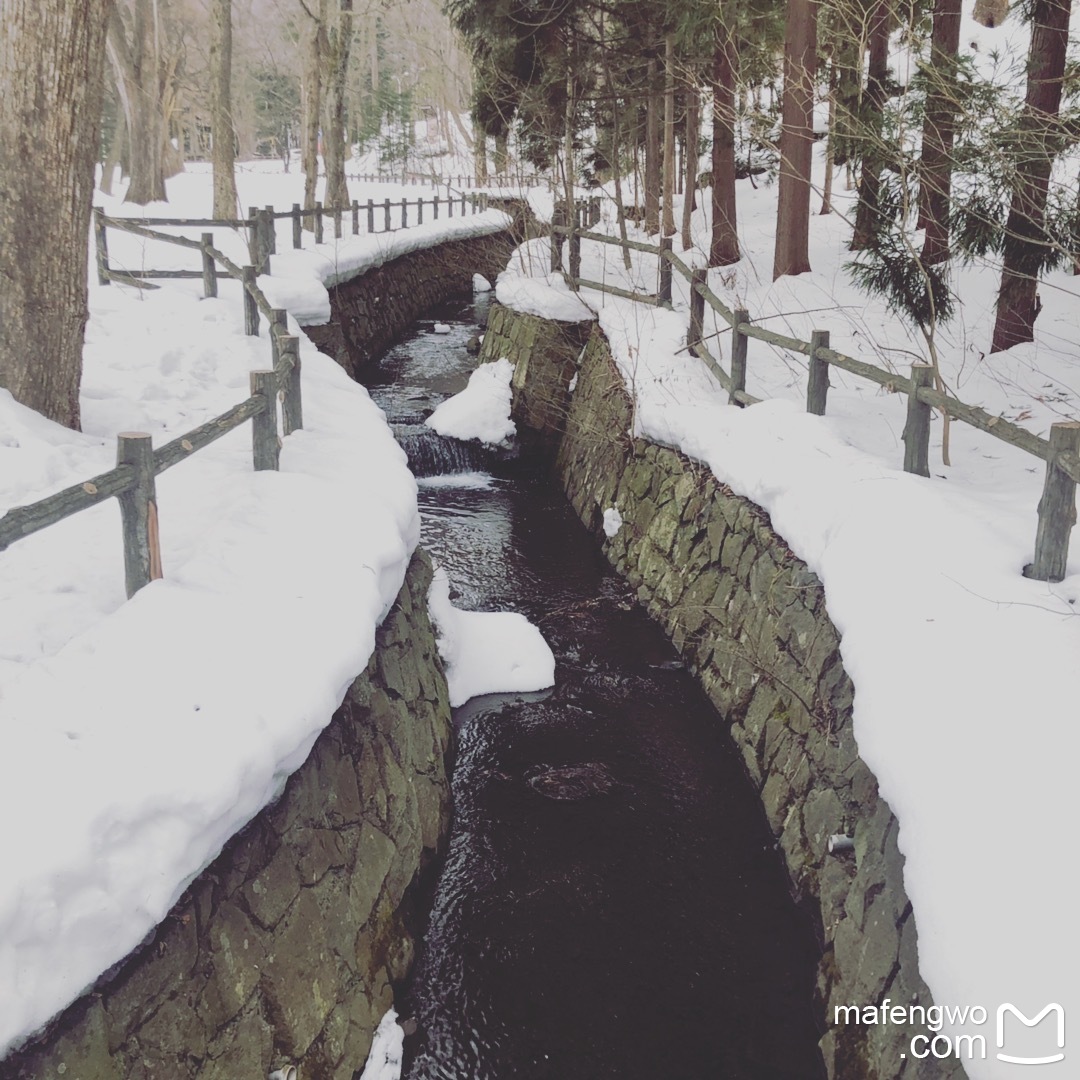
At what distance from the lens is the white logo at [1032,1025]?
2623 mm

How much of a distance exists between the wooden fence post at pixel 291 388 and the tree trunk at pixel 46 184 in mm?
1413

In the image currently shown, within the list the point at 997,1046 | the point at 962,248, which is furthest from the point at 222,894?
the point at 962,248

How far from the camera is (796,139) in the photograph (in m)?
13.0

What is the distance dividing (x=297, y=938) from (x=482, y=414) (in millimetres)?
9796

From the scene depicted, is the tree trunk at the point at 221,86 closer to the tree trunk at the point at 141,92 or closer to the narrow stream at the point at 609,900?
the tree trunk at the point at 141,92

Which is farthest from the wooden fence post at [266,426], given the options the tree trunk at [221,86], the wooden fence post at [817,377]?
the tree trunk at [221,86]

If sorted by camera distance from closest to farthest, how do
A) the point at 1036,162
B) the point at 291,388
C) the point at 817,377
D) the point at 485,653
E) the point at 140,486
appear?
1. the point at 140,486
2. the point at 291,388
3. the point at 817,377
4. the point at 485,653
5. the point at 1036,162

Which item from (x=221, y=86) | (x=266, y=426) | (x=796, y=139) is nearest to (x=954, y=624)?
(x=266, y=426)

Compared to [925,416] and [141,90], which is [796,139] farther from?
[141,90]

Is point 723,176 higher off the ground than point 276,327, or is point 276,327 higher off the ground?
point 723,176

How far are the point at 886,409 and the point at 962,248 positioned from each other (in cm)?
154

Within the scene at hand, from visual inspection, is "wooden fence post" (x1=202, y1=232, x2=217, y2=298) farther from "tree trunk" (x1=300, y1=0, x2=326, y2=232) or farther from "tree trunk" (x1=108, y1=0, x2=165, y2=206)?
"tree trunk" (x1=108, y1=0, x2=165, y2=206)

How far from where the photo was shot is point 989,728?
3.71 m

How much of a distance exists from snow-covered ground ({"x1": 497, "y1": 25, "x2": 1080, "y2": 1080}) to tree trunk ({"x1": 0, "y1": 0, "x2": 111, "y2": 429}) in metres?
4.88
